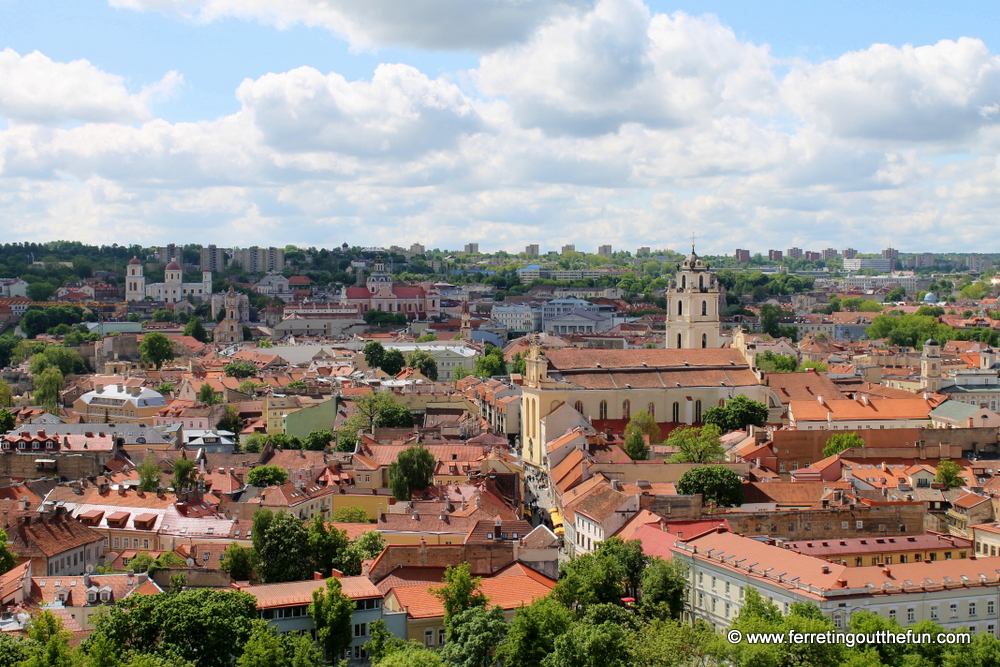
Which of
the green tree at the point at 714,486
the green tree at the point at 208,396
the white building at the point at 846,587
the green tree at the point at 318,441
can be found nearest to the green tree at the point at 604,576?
the white building at the point at 846,587

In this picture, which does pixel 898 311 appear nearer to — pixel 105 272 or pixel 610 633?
pixel 105 272

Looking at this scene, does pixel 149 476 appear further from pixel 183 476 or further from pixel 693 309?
pixel 693 309

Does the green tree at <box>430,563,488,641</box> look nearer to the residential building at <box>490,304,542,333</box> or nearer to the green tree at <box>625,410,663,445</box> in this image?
the green tree at <box>625,410,663,445</box>

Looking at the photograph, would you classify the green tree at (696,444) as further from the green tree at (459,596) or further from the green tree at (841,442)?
the green tree at (459,596)

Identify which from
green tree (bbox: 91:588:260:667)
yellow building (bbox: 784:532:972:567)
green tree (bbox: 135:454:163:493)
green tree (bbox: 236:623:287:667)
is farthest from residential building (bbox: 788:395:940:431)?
green tree (bbox: 91:588:260:667)

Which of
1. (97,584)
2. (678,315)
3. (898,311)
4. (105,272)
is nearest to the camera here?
(97,584)

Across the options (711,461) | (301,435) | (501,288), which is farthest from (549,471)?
(501,288)
